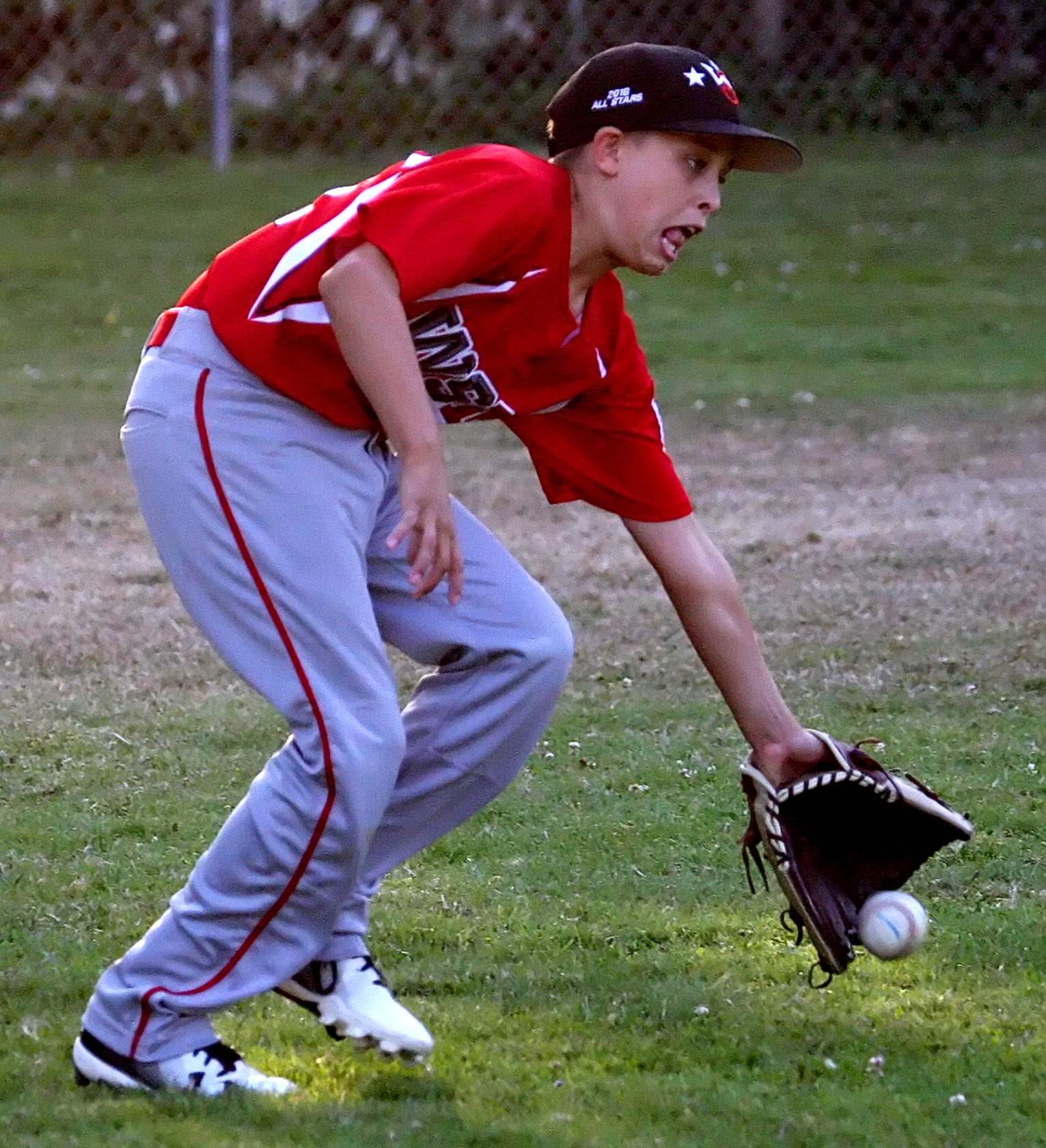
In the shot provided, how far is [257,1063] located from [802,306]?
9177 millimetres

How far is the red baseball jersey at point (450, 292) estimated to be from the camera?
117 inches

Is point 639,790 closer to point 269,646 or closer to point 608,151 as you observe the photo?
point 269,646

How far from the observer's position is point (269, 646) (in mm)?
3021

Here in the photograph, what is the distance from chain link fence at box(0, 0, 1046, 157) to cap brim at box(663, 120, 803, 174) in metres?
10.7

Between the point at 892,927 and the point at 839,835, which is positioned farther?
the point at 839,835

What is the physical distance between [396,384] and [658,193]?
1.82ft

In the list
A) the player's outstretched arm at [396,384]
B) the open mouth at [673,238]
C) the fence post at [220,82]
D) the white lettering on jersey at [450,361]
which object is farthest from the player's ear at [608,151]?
the fence post at [220,82]

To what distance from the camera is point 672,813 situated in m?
4.54

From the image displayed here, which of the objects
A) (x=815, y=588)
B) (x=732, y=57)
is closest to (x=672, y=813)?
(x=815, y=588)

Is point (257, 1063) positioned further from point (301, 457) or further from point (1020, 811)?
point (1020, 811)

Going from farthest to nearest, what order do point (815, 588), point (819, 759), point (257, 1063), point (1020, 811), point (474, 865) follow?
point (815, 588) < point (1020, 811) < point (474, 865) < point (819, 759) < point (257, 1063)

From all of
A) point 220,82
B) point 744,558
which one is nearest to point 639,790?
point 744,558

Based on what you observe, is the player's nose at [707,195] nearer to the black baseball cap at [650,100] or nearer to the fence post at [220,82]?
the black baseball cap at [650,100]

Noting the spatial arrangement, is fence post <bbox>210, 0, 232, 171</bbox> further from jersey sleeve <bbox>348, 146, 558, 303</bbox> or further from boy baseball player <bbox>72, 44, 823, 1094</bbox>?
jersey sleeve <bbox>348, 146, 558, 303</bbox>
